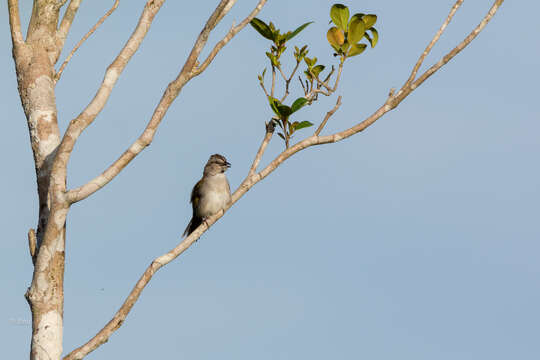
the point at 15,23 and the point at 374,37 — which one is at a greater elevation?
the point at 15,23

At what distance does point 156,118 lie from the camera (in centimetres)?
871

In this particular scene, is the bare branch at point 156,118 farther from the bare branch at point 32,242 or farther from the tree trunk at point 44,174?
the bare branch at point 32,242

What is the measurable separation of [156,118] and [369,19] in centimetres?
302

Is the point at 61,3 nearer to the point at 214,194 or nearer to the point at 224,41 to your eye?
the point at 224,41

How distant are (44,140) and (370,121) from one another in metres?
4.00

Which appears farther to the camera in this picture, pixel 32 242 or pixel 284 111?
pixel 284 111

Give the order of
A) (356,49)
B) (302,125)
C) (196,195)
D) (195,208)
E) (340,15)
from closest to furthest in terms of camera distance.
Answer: (302,125), (340,15), (356,49), (195,208), (196,195)

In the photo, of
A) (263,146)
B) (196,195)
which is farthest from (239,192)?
(196,195)

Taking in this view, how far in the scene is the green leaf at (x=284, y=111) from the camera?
30.9 ft

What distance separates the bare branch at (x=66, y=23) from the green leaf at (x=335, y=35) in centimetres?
369

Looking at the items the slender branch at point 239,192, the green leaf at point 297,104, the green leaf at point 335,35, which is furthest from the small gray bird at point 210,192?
the green leaf at point 335,35

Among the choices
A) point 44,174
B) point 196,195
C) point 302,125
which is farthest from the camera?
point 196,195

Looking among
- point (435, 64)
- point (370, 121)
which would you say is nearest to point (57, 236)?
point (370, 121)

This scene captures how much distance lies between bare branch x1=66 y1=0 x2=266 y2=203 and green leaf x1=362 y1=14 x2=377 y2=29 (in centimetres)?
143
